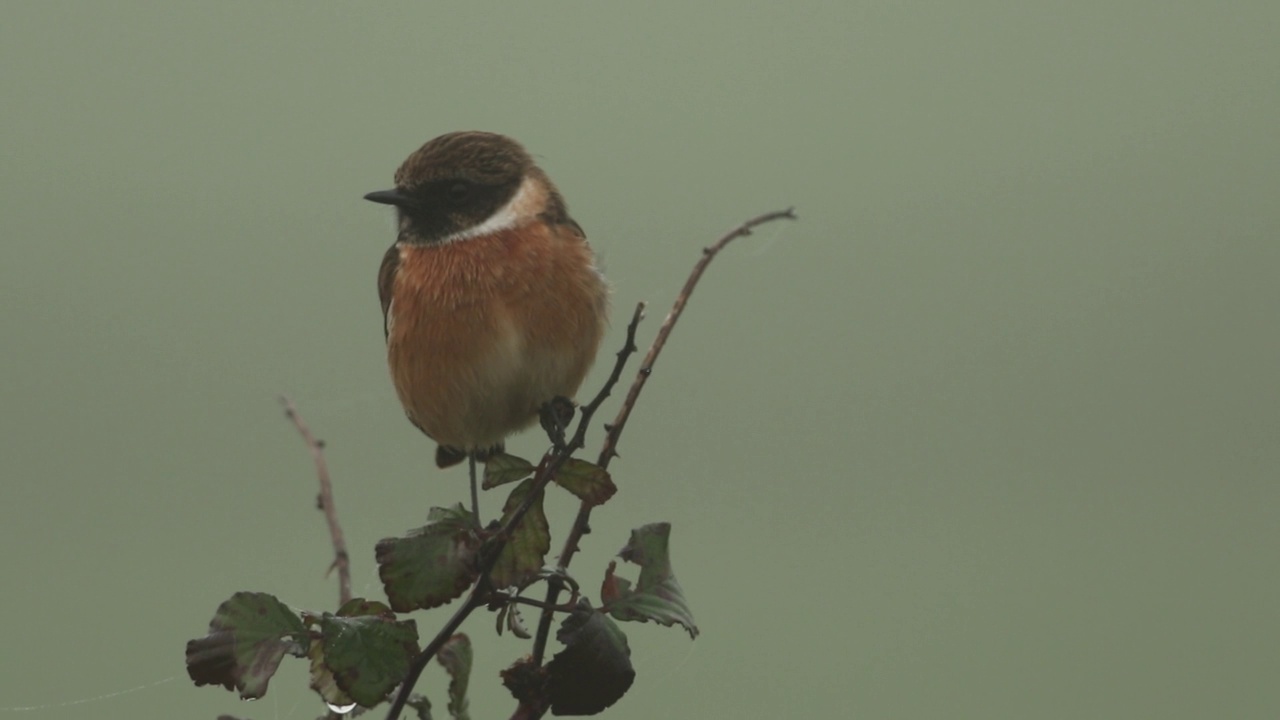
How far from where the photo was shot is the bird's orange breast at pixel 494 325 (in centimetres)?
197

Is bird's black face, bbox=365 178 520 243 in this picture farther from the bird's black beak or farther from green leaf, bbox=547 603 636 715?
green leaf, bbox=547 603 636 715

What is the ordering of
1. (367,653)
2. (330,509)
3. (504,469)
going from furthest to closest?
1. (330,509)
2. (504,469)
3. (367,653)

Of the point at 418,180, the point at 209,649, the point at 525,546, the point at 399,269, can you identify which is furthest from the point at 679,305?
the point at 399,269

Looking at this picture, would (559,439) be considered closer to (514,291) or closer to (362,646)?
(514,291)

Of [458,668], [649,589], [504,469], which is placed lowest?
[458,668]

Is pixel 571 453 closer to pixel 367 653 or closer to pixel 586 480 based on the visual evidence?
pixel 586 480

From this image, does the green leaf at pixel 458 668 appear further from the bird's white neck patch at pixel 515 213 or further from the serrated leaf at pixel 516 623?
the bird's white neck patch at pixel 515 213

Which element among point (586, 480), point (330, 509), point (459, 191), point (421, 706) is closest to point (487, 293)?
point (459, 191)

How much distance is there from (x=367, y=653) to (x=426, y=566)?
0.13 meters

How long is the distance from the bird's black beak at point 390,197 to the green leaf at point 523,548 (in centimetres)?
67

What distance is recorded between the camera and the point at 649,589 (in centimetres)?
131

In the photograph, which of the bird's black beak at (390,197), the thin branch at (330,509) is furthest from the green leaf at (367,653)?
the bird's black beak at (390,197)

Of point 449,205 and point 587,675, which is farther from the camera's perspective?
point 449,205

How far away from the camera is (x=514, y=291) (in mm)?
1978
